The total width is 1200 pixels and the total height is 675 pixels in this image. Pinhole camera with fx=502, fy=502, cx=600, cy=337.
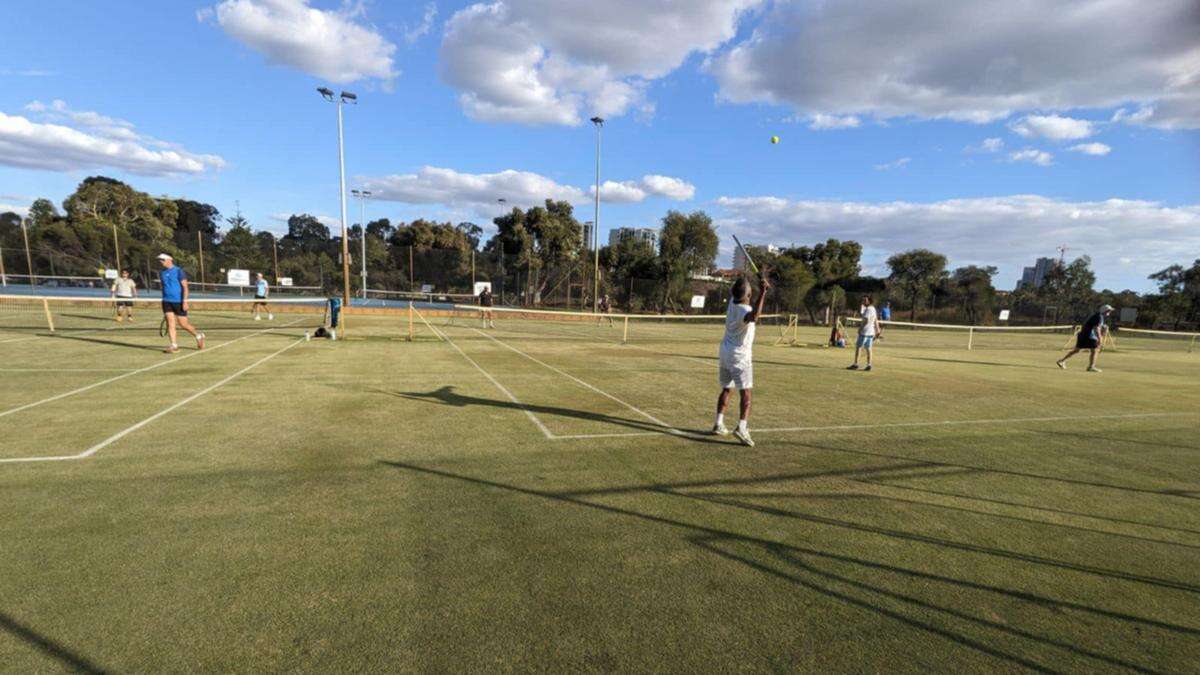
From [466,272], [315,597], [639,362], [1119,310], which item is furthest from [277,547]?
[1119,310]

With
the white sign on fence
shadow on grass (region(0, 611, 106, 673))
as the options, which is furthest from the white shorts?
the white sign on fence

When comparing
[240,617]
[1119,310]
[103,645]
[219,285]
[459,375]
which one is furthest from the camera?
[1119,310]

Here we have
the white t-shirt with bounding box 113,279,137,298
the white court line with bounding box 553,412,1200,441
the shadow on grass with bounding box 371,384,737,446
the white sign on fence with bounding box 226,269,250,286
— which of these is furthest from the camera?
the white sign on fence with bounding box 226,269,250,286

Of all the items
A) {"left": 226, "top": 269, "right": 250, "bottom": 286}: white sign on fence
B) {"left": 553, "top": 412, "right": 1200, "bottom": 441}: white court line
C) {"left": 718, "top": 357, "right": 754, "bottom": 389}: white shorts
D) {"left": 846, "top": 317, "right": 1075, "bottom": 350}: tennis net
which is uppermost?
{"left": 226, "top": 269, "right": 250, "bottom": 286}: white sign on fence

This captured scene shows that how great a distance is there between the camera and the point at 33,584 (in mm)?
2932

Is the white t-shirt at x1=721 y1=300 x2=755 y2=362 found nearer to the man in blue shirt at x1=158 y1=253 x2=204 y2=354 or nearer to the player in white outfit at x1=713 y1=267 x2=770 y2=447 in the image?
the player in white outfit at x1=713 y1=267 x2=770 y2=447

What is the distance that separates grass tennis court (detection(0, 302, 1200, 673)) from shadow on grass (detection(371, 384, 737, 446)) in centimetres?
8

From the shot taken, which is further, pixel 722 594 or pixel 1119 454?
pixel 1119 454

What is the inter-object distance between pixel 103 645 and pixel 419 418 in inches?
174

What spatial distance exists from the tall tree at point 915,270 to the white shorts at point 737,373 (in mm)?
51776

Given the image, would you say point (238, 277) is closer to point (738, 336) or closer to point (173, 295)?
point (173, 295)

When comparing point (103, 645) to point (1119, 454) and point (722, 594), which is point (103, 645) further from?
point (1119, 454)

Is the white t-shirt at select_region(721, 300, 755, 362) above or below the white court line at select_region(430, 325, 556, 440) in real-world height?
above

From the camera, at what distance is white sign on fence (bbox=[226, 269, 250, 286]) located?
3350 centimetres
